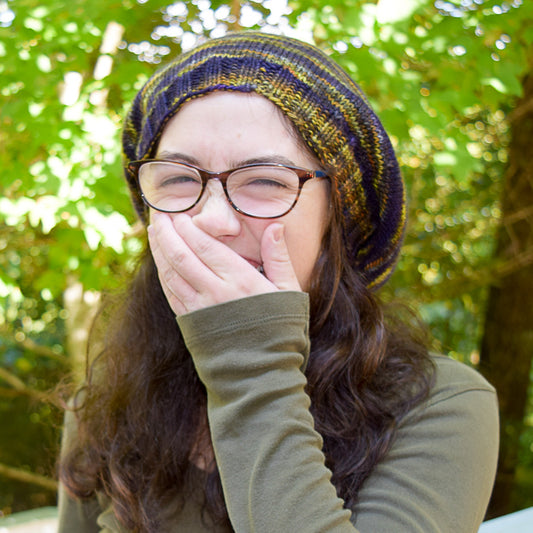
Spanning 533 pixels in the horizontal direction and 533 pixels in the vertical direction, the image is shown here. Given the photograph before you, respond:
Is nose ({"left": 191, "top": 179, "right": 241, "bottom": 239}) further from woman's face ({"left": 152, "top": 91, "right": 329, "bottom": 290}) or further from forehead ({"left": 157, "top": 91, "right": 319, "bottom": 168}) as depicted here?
forehead ({"left": 157, "top": 91, "right": 319, "bottom": 168})

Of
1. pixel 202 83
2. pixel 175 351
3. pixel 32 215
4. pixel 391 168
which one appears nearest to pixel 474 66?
pixel 391 168

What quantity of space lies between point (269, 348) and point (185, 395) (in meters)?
0.63

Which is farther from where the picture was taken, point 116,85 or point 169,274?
point 116,85

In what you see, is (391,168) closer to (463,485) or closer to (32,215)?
(463,485)

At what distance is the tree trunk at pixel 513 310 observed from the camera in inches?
174

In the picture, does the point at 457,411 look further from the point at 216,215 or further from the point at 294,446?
the point at 216,215

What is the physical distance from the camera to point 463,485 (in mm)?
1211

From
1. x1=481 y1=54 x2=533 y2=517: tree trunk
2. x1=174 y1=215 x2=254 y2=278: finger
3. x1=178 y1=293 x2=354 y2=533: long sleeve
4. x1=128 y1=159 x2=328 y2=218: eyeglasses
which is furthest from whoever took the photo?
x1=481 y1=54 x2=533 y2=517: tree trunk

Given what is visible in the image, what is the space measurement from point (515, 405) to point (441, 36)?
147 inches

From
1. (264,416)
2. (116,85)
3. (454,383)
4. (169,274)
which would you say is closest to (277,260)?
(169,274)

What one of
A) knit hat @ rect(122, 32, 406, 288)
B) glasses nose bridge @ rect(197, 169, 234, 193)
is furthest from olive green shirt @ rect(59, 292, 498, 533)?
knit hat @ rect(122, 32, 406, 288)

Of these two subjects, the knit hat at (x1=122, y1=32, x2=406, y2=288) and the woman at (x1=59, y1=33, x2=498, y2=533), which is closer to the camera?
the woman at (x1=59, y1=33, x2=498, y2=533)

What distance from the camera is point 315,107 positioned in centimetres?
140

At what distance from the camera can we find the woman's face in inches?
53.3
